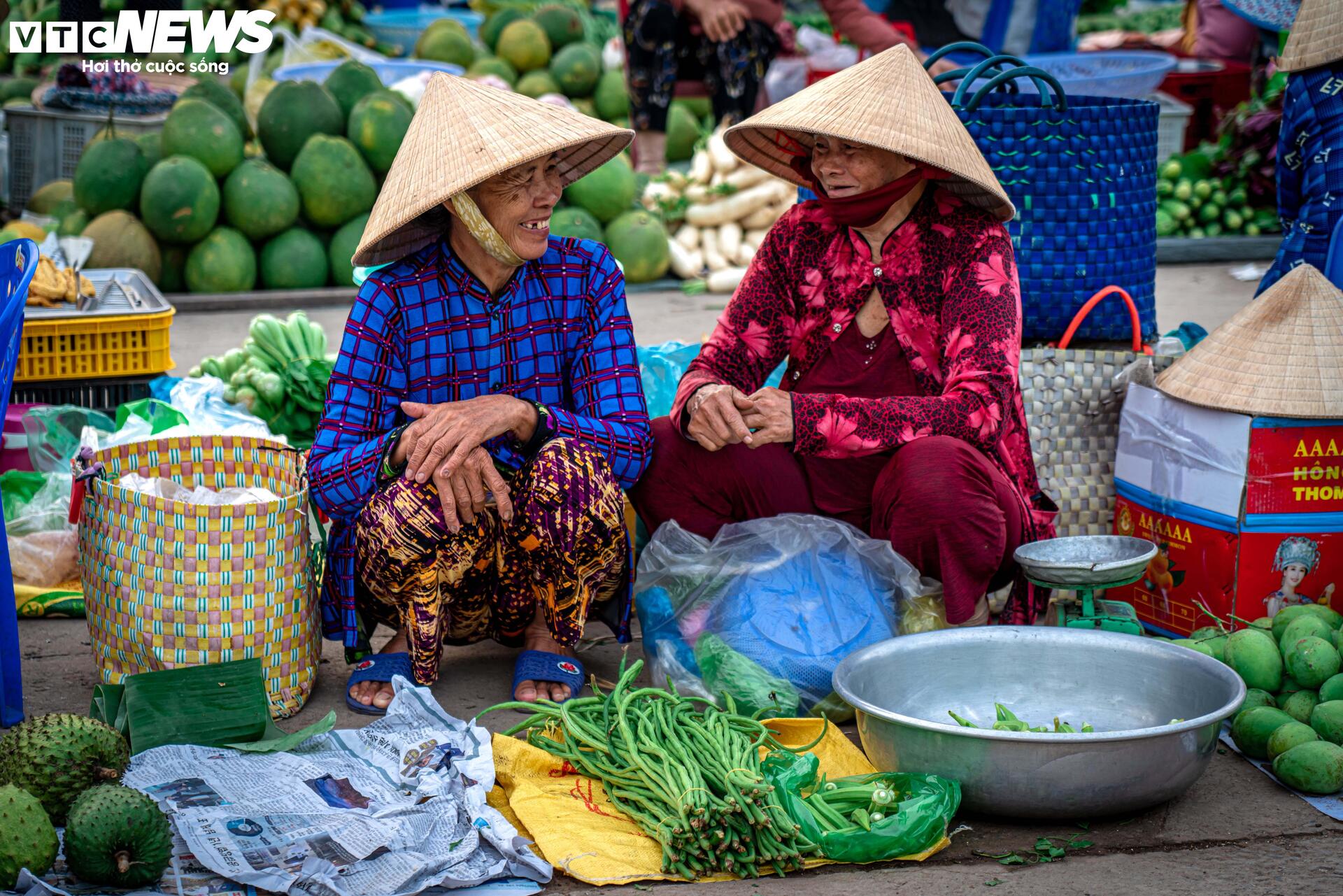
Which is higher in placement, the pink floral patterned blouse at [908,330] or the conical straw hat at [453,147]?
the conical straw hat at [453,147]

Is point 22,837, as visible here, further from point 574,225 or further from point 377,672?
point 574,225

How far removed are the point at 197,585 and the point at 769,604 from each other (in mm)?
1118

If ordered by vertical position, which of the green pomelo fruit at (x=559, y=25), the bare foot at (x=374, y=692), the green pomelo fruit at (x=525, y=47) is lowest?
the bare foot at (x=374, y=692)

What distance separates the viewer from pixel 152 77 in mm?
7949

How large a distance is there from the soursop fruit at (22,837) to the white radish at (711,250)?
5.26 meters

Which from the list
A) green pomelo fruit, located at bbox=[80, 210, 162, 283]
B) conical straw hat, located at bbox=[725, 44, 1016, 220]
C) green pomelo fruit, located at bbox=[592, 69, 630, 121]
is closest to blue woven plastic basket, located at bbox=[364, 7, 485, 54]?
green pomelo fruit, located at bbox=[592, 69, 630, 121]

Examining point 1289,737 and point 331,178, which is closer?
point 1289,737

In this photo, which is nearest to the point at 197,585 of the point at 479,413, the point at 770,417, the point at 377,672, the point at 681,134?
the point at 377,672

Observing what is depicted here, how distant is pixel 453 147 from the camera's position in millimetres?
2689

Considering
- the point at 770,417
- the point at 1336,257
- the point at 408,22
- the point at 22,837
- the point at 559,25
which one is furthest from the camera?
the point at 408,22

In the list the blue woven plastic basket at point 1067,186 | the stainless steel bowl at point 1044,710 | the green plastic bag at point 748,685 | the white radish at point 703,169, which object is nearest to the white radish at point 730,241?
Result: the white radish at point 703,169

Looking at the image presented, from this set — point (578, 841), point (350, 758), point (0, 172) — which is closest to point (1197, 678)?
point (578, 841)

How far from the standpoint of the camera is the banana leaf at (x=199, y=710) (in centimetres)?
240

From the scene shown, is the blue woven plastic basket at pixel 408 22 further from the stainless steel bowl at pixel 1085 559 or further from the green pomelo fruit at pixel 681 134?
the stainless steel bowl at pixel 1085 559
